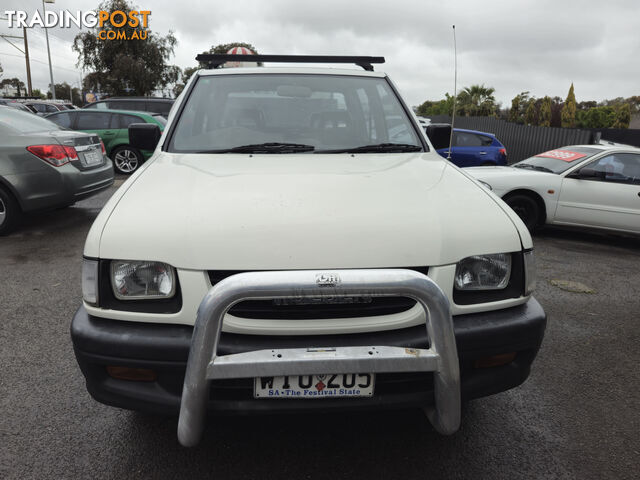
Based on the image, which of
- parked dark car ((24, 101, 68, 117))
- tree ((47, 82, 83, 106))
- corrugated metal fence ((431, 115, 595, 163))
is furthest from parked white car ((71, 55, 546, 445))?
tree ((47, 82, 83, 106))

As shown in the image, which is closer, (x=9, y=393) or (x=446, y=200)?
(x=446, y=200)

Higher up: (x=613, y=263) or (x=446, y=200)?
(x=446, y=200)

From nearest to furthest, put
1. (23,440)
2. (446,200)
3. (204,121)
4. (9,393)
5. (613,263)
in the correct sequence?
(446,200)
(23,440)
(9,393)
(204,121)
(613,263)

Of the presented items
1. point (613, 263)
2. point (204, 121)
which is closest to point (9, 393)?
point (204, 121)

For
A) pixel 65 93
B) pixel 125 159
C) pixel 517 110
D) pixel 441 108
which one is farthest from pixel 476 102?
pixel 65 93

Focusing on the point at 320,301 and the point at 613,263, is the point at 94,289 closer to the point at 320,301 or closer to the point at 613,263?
the point at 320,301

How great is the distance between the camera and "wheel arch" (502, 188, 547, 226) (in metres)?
6.47

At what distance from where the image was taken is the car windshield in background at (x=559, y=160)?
659cm

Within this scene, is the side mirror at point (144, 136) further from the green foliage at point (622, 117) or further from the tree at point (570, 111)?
the tree at point (570, 111)

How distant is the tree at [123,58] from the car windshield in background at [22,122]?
94.2 feet

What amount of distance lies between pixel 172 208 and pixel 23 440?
1.26 metres

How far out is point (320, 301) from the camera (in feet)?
5.64

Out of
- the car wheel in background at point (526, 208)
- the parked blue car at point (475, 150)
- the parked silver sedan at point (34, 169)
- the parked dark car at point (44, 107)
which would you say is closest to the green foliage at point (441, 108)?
the parked blue car at point (475, 150)

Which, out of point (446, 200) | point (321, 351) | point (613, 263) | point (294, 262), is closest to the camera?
point (321, 351)
